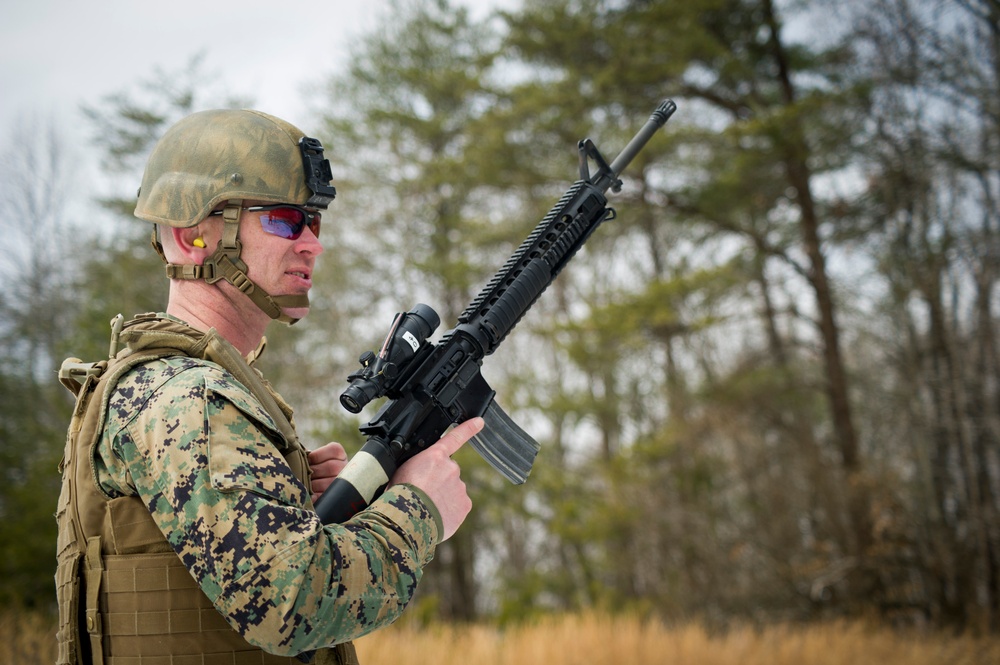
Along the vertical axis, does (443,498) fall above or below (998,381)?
below

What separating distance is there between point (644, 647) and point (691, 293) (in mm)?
6423

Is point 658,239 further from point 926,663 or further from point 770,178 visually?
point 926,663

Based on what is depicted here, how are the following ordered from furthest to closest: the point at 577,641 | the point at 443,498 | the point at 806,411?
the point at 806,411, the point at 577,641, the point at 443,498

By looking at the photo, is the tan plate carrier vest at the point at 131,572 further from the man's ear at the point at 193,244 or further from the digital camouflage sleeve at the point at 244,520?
the man's ear at the point at 193,244

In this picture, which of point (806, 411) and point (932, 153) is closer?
point (932, 153)

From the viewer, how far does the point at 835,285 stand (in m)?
11.7

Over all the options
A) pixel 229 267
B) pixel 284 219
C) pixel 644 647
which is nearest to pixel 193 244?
pixel 229 267

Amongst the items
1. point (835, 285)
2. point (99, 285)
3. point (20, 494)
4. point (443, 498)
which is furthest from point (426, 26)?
point (443, 498)

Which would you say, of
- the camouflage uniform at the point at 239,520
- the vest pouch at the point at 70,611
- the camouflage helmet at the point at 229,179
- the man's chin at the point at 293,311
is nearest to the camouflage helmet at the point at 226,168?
the camouflage helmet at the point at 229,179

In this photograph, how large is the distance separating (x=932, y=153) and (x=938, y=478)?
372cm

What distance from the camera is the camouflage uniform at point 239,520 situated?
4.57 feet

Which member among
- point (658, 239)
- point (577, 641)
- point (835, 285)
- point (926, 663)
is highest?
point (658, 239)

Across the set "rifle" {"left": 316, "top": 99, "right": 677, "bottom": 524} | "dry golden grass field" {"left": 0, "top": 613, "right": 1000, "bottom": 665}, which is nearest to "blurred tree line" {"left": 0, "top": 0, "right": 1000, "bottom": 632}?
"dry golden grass field" {"left": 0, "top": 613, "right": 1000, "bottom": 665}

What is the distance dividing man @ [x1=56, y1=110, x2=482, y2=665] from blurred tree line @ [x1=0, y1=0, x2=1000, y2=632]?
295 inches
